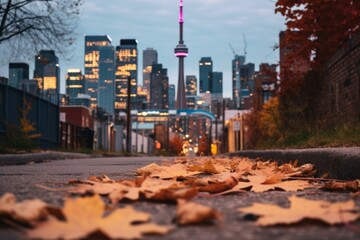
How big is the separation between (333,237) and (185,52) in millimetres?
193366

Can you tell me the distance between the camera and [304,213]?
228cm

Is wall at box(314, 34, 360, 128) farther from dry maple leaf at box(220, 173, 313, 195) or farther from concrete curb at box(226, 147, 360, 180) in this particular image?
dry maple leaf at box(220, 173, 313, 195)

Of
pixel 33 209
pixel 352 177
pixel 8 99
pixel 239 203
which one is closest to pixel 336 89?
pixel 8 99

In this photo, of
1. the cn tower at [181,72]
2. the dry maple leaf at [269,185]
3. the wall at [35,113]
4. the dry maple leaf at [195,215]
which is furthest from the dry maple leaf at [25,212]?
the cn tower at [181,72]

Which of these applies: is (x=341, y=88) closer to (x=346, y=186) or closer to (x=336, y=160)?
(x=336, y=160)

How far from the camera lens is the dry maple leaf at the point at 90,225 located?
172 centimetres

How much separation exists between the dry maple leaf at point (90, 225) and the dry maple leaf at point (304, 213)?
19.0 inches

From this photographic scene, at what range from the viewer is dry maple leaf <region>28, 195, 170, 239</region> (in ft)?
5.63

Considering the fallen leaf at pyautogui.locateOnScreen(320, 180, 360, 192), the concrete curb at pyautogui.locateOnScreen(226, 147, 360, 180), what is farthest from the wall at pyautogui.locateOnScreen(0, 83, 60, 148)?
the fallen leaf at pyautogui.locateOnScreen(320, 180, 360, 192)

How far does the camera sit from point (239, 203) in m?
3.01

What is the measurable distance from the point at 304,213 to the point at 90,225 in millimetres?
905

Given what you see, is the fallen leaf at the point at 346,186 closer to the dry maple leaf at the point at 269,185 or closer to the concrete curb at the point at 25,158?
the dry maple leaf at the point at 269,185

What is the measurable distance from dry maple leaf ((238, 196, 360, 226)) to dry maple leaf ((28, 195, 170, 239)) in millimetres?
483

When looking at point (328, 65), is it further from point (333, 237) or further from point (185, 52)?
point (185, 52)
